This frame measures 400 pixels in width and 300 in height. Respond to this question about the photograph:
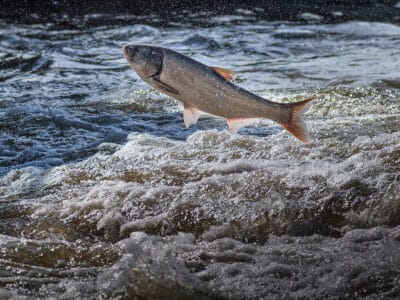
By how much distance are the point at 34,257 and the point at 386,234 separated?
5.75ft

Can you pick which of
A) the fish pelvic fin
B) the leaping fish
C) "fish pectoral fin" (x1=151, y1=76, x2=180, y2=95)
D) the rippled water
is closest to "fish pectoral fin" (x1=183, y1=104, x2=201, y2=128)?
the leaping fish

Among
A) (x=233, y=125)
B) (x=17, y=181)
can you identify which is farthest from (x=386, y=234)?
(x=17, y=181)

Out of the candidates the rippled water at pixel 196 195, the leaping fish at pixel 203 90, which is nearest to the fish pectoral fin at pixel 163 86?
the leaping fish at pixel 203 90

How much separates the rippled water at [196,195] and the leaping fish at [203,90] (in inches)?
23.9

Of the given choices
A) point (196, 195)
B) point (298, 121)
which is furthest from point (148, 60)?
point (196, 195)

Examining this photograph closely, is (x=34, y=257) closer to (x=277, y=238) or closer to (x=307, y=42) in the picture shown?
(x=277, y=238)

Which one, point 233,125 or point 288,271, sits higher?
point 233,125

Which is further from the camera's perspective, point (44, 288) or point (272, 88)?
point (272, 88)

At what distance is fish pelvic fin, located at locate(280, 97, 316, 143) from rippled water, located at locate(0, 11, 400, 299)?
55 cm

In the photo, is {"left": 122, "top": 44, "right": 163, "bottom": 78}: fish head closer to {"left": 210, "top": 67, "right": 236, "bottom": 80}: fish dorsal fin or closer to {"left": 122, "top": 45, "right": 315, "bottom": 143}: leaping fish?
{"left": 122, "top": 45, "right": 315, "bottom": 143}: leaping fish

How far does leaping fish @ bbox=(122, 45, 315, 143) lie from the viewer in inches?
123

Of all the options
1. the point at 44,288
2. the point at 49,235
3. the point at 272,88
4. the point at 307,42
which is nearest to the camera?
the point at 44,288

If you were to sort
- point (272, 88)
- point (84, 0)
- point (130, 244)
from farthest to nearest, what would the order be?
point (84, 0) → point (272, 88) → point (130, 244)

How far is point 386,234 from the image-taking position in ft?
11.1
